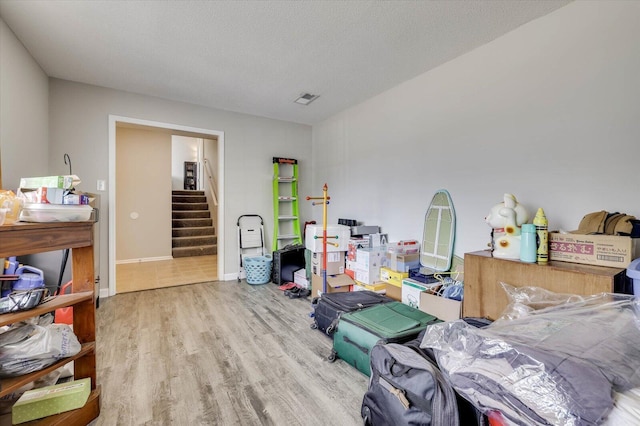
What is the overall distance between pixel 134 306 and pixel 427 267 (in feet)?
9.98

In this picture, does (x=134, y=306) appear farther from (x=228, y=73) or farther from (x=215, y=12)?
(x=215, y=12)

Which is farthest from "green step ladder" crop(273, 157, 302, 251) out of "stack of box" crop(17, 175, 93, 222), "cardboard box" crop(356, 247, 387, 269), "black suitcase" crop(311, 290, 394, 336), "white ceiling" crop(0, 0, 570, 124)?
"stack of box" crop(17, 175, 93, 222)

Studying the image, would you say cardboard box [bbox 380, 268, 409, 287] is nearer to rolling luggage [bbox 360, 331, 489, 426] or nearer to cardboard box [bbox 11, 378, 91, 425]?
rolling luggage [bbox 360, 331, 489, 426]

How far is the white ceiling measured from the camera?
1.89 meters

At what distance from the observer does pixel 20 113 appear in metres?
2.27

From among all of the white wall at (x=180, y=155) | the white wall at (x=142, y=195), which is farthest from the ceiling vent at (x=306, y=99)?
the white wall at (x=180, y=155)

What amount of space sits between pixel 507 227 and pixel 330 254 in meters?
1.77

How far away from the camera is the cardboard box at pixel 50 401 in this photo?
1.21 meters

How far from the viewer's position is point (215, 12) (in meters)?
1.93

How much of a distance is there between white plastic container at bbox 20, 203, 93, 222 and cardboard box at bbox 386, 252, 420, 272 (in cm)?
232

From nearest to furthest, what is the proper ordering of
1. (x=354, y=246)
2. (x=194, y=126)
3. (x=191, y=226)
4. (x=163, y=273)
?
(x=354, y=246) → (x=194, y=126) → (x=163, y=273) → (x=191, y=226)

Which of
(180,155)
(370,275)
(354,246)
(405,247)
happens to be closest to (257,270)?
(354,246)

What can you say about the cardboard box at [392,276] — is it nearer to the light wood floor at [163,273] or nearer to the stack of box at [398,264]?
the stack of box at [398,264]

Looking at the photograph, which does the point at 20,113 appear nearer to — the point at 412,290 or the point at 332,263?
the point at 332,263
